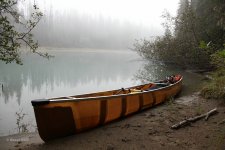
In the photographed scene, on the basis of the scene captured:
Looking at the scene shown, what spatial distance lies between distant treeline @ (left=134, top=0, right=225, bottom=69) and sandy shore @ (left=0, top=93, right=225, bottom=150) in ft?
42.7

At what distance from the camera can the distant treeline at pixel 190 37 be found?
20.8 meters

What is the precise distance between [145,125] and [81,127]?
1.82 m

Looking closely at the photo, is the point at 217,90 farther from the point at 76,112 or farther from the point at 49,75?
the point at 49,75

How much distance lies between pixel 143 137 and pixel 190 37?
17709 mm

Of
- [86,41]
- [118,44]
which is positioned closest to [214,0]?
[86,41]

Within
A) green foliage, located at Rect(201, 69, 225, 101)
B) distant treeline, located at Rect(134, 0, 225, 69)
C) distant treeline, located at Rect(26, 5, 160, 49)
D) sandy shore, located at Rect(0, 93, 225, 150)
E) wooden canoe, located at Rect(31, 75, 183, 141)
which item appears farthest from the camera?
distant treeline, located at Rect(26, 5, 160, 49)

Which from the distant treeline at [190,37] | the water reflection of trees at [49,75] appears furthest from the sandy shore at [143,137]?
the distant treeline at [190,37]

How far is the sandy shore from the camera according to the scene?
20.4 ft

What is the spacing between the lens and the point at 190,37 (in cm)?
2292

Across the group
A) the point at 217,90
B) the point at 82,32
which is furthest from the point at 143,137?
the point at 82,32

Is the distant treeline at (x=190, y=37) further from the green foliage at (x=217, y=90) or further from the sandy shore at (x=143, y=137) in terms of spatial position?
the sandy shore at (x=143, y=137)

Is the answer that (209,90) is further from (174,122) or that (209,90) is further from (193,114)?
(174,122)

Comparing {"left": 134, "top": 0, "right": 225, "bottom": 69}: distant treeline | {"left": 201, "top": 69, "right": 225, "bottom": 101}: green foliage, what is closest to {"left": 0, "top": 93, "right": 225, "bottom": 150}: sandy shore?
{"left": 201, "top": 69, "right": 225, "bottom": 101}: green foliage

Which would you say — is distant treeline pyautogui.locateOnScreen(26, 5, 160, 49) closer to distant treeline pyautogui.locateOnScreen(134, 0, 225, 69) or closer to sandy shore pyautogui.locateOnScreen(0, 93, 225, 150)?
distant treeline pyautogui.locateOnScreen(134, 0, 225, 69)
